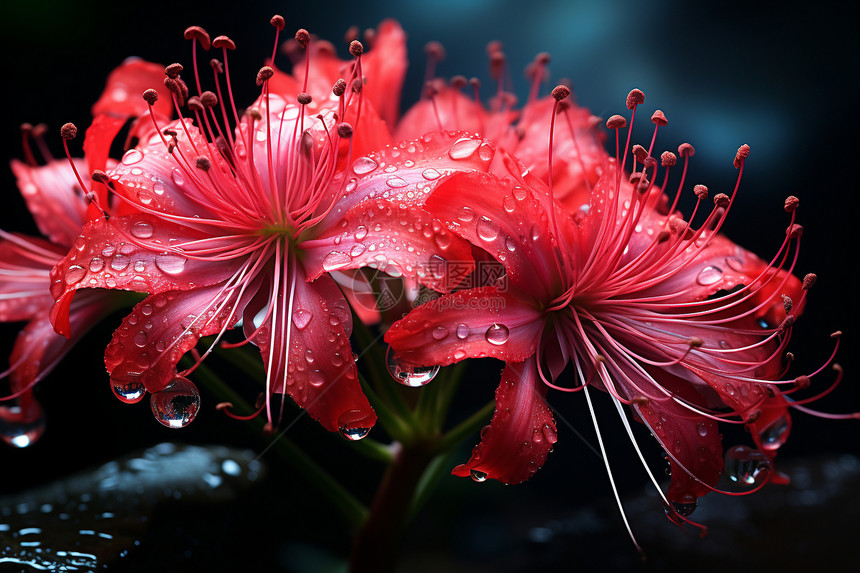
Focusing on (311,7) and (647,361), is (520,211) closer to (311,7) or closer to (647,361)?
(647,361)

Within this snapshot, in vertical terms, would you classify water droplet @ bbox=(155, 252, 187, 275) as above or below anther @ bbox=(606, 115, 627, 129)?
below

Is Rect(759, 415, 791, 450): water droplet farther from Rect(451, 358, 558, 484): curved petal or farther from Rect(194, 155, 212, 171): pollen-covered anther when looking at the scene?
Rect(194, 155, 212, 171): pollen-covered anther

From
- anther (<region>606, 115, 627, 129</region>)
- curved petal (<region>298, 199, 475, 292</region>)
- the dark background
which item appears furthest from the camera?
the dark background

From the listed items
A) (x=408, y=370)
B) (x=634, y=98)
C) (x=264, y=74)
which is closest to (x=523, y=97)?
(x=634, y=98)

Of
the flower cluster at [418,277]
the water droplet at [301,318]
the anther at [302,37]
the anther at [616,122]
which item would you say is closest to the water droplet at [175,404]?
the flower cluster at [418,277]

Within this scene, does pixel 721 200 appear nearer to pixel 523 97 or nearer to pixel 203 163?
pixel 203 163

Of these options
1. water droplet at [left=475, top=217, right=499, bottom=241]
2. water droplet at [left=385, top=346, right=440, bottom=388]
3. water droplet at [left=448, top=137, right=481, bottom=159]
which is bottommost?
water droplet at [left=385, top=346, right=440, bottom=388]

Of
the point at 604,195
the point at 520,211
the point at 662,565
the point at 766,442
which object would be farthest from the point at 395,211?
the point at 662,565

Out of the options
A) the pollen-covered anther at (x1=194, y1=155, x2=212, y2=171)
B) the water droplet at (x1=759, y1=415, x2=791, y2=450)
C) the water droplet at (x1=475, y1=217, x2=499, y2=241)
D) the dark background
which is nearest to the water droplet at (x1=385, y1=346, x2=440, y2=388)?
the water droplet at (x1=475, y1=217, x2=499, y2=241)
